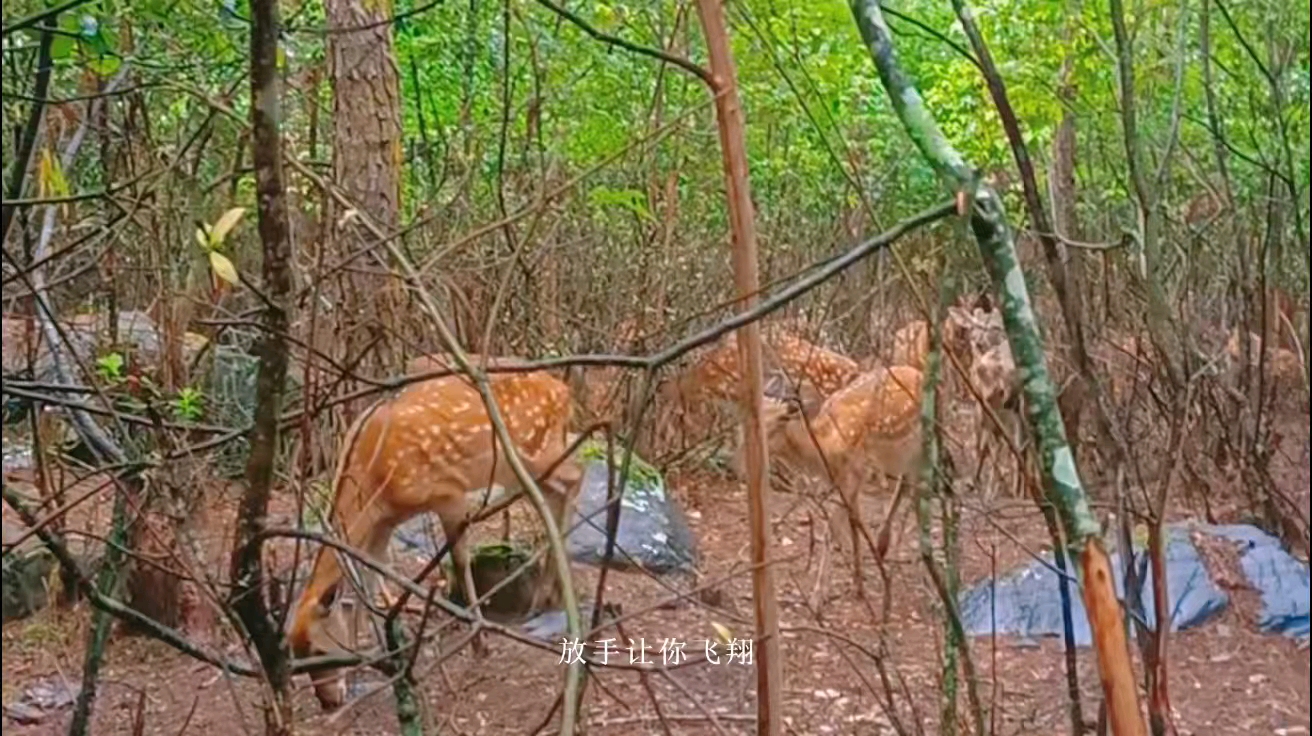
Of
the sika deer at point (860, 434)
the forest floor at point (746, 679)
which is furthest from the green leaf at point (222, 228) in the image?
the sika deer at point (860, 434)

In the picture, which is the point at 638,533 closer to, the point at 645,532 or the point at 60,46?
the point at 645,532

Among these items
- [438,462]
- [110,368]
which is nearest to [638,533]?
[438,462]

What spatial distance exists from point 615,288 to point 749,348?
4.77 m

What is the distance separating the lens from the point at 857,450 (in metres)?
6.54

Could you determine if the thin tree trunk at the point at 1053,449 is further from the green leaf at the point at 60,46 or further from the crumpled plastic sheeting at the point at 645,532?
the crumpled plastic sheeting at the point at 645,532

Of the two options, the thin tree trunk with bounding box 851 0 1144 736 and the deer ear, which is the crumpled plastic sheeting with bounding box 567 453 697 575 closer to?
the deer ear

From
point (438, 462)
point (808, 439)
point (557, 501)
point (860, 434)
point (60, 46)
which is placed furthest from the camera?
point (808, 439)

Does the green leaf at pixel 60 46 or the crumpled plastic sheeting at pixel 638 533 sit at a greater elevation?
the green leaf at pixel 60 46

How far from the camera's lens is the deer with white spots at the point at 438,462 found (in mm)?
4656

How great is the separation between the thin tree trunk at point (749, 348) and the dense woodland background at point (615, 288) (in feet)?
0.19

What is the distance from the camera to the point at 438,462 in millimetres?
5059

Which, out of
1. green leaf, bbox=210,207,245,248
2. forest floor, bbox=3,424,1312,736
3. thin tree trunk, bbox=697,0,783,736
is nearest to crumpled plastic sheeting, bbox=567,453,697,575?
forest floor, bbox=3,424,1312,736

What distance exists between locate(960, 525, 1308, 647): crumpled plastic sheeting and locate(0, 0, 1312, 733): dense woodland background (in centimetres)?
13

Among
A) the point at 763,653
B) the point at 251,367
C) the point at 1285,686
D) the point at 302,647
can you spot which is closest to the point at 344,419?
the point at 251,367
